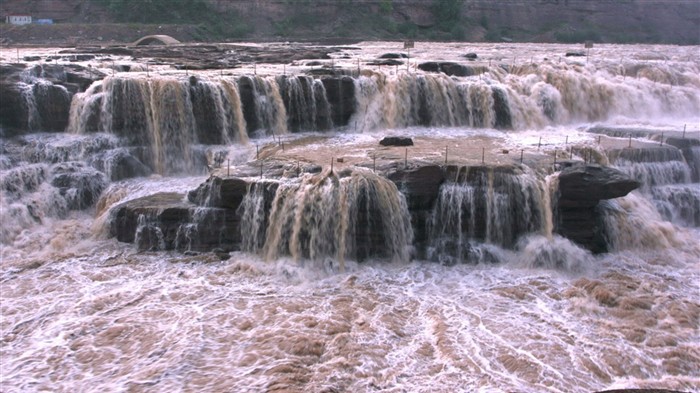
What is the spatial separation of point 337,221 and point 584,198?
5.39m

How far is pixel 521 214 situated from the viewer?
14.6m

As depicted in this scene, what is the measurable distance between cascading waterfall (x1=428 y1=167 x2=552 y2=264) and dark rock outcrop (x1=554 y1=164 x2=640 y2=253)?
1.27 ft

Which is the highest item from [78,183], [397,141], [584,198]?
[397,141]

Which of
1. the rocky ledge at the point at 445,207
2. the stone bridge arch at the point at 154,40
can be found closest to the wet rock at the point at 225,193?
the rocky ledge at the point at 445,207

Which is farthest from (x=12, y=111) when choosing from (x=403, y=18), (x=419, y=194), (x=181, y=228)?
(x=403, y=18)

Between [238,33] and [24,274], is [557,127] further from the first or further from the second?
[238,33]

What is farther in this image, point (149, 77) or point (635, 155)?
point (149, 77)

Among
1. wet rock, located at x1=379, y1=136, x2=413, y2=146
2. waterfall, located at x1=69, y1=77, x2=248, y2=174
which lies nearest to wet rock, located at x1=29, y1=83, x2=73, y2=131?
waterfall, located at x1=69, y1=77, x2=248, y2=174

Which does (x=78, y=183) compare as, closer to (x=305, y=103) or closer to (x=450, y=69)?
(x=305, y=103)

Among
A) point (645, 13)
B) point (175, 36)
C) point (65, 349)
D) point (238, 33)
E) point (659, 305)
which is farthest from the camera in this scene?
point (645, 13)

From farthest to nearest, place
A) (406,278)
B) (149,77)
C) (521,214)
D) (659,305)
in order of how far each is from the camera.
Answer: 1. (149,77)
2. (521,214)
3. (406,278)
4. (659,305)

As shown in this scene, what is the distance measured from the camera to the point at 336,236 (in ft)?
46.0

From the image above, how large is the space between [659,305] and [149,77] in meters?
15.0

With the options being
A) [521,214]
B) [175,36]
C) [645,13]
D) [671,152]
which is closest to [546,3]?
[645,13]
